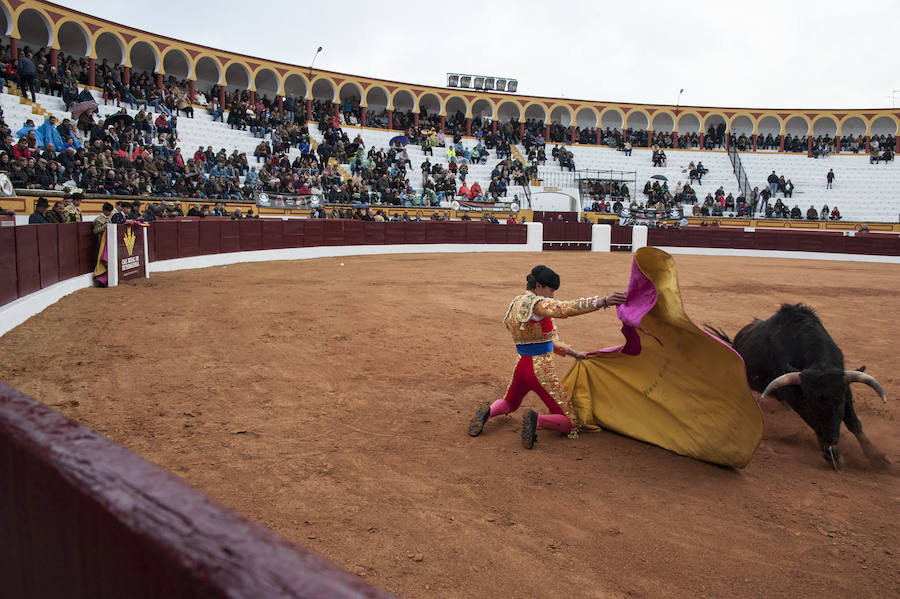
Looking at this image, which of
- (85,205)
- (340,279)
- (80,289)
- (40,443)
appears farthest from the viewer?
(85,205)

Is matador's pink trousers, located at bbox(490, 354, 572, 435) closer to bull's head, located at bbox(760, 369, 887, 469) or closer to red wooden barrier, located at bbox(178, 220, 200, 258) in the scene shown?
bull's head, located at bbox(760, 369, 887, 469)

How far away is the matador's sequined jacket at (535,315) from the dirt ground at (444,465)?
68 cm

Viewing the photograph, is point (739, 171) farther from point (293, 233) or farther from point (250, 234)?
point (250, 234)

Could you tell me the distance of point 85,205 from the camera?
49.0ft

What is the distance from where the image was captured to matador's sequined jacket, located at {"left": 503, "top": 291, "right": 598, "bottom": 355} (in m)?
3.77

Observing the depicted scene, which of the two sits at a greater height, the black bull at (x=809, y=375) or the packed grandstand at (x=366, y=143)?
the packed grandstand at (x=366, y=143)

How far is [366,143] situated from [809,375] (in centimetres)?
2797

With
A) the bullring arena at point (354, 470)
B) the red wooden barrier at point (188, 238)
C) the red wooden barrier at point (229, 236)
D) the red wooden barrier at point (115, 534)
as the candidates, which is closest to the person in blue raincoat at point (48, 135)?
the red wooden barrier at point (229, 236)

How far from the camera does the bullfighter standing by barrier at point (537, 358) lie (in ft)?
12.9

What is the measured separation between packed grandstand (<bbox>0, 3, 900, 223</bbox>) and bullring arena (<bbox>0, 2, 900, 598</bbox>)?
9.44 m

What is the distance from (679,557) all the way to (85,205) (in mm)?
15873

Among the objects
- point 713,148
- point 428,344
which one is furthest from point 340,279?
point 713,148

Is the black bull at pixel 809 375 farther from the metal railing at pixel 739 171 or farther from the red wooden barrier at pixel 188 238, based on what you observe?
the metal railing at pixel 739 171

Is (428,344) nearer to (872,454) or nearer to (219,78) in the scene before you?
(872,454)
